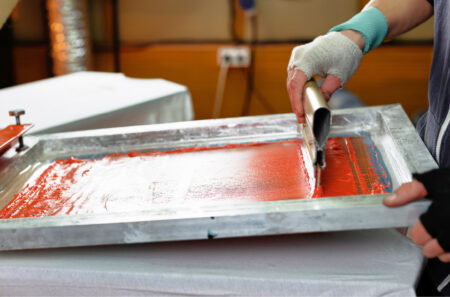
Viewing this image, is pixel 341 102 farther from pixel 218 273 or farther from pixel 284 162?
pixel 218 273

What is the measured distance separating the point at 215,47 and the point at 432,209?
106 inches

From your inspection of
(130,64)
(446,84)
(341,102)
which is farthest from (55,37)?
(446,84)

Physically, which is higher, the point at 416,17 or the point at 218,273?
the point at 416,17

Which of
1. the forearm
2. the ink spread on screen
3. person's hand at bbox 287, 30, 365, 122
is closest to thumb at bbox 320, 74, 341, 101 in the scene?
person's hand at bbox 287, 30, 365, 122

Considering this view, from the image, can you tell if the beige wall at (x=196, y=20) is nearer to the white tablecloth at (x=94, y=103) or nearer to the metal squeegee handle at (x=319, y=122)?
the white tablecloth at (x=94, y=103)

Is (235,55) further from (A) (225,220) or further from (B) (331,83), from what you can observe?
(A) (225,220)

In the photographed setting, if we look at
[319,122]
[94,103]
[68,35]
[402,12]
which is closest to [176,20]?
[68,35]

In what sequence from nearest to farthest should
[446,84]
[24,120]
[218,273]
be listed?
[218,273] → [446,84] → [24,120]

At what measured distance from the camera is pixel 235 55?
3.16 m

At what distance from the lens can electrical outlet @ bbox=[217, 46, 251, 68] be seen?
316cm

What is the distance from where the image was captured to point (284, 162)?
1.04 m

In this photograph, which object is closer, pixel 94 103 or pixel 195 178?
pixel 195 178

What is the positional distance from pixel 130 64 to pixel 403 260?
2.90 meters

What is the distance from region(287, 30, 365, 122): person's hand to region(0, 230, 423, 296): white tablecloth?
0.35m
